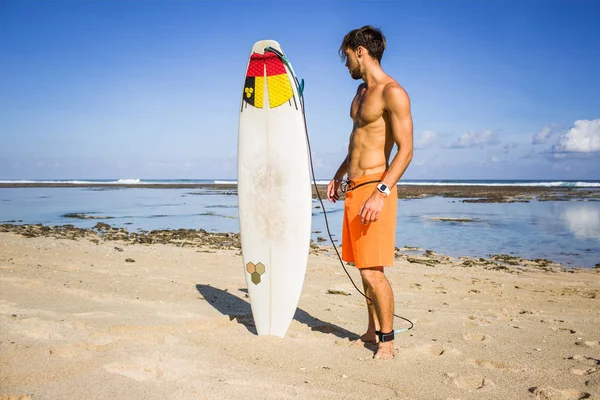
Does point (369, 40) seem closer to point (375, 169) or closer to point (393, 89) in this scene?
point (393, 89)

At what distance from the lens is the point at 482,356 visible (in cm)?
312

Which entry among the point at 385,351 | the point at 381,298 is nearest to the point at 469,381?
the point at 385,351

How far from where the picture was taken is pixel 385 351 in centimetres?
306

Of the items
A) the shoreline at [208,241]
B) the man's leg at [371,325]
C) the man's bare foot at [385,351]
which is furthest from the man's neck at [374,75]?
the shoreline at [208,241]

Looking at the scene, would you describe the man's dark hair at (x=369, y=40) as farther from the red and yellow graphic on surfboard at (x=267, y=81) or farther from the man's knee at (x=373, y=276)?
the man's knee at (x=373, y=276)

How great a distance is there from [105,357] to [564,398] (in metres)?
2.54

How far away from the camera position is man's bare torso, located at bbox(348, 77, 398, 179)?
10.1 feet

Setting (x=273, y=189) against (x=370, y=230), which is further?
(x=273, y=189)

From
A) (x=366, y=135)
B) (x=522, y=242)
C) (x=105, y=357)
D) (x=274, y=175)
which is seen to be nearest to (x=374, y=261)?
(x=366, y=135)

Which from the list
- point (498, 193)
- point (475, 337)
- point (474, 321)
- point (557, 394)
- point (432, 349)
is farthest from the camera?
point (498, 193)

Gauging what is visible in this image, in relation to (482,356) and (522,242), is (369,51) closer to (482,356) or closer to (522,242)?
(482,356)

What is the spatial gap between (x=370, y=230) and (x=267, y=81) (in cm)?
146

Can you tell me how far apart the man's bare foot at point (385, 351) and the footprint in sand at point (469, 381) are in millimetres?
392

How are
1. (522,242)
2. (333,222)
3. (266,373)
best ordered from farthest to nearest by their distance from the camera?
1. (333,222)
2. (522,242)
3. (266,373)
